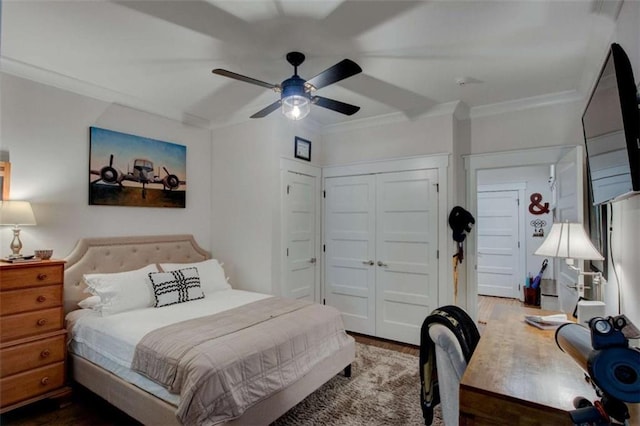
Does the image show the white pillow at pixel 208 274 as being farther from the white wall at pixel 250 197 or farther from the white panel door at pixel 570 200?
the white panel door at pixel 570 200

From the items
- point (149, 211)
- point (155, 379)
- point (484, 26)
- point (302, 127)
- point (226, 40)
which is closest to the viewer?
point (155, 379)

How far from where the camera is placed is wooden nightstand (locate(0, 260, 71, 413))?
7.47 feet

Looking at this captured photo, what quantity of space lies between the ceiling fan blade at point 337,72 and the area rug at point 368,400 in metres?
2.29

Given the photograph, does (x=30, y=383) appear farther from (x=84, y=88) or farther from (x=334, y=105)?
→ (x=334, y=105)

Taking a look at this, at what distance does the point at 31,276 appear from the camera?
2.41 metres

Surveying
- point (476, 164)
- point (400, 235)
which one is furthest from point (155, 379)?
point (476, 164)

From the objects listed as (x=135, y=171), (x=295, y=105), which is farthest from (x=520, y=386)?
(x=135, y=171)

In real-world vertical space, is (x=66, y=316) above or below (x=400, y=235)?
below

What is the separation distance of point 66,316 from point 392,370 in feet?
9.39

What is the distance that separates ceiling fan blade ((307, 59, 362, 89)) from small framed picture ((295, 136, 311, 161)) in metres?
1.83

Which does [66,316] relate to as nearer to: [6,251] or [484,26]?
[6,251]

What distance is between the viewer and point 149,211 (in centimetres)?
362

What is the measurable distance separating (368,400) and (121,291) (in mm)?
2160

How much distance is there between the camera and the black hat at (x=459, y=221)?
11.4 feet
